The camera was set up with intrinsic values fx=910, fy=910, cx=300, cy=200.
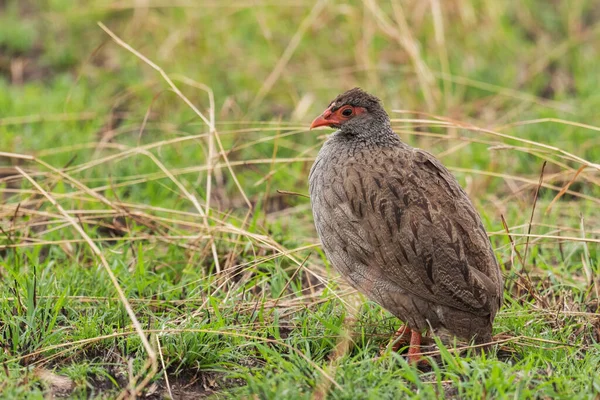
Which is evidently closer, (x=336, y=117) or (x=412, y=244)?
(x=412, y=244)

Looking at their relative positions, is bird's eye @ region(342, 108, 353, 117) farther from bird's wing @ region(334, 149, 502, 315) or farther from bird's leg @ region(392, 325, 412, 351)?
bird's leg @ region(392, 325, 412, 351)

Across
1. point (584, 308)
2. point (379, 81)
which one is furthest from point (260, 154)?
point (584, 308)

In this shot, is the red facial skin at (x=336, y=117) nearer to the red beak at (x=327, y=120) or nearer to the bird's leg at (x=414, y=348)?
the red beak at (x=327, y=120)

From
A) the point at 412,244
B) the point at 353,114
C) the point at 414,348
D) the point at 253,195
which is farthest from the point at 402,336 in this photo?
the point at 253,195

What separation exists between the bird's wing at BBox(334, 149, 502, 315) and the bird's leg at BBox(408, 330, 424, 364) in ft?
0.88

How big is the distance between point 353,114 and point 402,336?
1.22 m

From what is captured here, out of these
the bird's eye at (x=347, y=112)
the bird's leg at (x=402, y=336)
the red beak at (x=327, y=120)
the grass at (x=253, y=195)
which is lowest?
the bird's leg at (x=402, y=336)

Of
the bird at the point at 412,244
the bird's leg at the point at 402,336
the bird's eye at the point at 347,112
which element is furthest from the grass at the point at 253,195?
the bird's eye at the point at 347,112

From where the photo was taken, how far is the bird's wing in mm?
4277

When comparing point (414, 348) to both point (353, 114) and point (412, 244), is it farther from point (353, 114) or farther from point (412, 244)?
point (353, 114)

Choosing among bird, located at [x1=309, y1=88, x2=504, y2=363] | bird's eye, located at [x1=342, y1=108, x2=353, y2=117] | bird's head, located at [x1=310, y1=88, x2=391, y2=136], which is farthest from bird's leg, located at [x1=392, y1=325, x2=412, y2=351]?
bird's eye, located at [x1=342, y1=108, x2=353, y2=117]

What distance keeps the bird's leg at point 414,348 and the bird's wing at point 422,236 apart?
27cm

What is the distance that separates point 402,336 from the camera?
4629 millimetres

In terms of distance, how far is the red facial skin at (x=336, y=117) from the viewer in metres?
4.93
